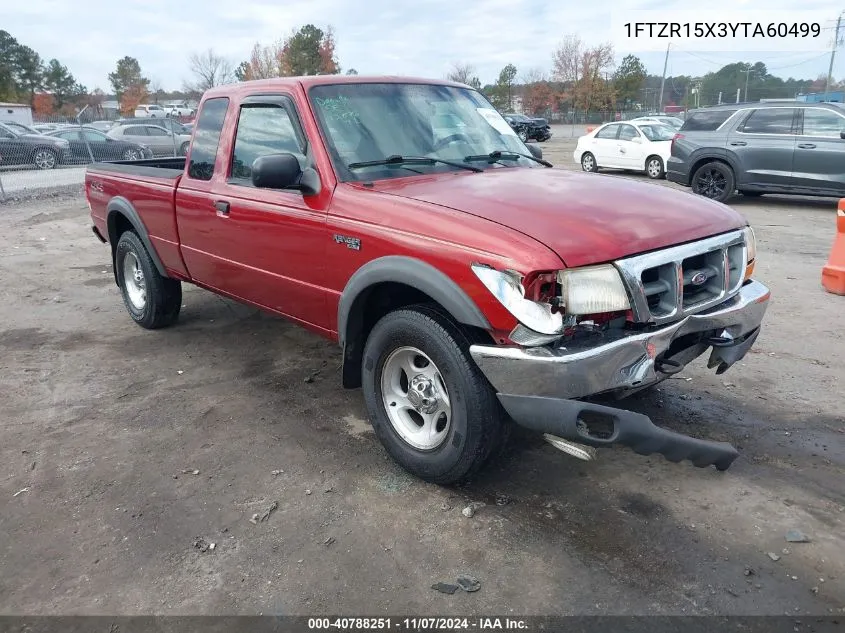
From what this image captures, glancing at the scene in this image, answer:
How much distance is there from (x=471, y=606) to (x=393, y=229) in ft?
5.58

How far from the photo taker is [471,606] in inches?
101

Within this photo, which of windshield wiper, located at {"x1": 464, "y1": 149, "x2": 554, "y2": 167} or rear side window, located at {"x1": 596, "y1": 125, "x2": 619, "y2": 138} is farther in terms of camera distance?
rear side window, located at {"x1": 596, "y1": 125, "x2": 619, "y2": 138}

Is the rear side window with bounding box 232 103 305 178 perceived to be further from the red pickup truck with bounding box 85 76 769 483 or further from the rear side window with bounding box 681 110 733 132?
the rear side window with bounding box 681 110 733 132

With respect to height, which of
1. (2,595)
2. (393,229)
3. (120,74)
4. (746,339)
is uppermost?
(120,74)

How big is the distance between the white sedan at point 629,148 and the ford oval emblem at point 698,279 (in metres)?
13.7

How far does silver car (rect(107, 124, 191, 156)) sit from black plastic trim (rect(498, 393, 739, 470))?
873 inches

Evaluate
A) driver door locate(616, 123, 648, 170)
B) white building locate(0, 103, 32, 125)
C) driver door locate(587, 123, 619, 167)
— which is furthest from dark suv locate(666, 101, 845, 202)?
white building locate(0, 103, 32, 125)

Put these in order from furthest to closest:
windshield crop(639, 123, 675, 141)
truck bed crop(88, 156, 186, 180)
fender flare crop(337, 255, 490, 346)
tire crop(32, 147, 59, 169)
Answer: tire crop(32, 147, 59, 169) < windshield crop(639, 123, 675, 141) < truck bed crop(88, 156, 186, 180) < fender flare crop(337, 255, 490, 346)

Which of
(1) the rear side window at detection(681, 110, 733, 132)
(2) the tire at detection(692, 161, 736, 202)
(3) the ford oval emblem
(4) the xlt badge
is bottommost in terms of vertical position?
(2) the tire at detection(692, 161, 736, 202)

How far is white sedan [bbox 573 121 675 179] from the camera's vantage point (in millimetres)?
16016

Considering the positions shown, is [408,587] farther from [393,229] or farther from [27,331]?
[27,331]

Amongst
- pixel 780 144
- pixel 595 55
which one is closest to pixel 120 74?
pixel 595 55

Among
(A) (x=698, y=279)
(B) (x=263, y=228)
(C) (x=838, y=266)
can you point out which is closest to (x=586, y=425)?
(A) (x=698, y=279)

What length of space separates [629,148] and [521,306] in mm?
15297
